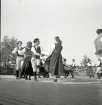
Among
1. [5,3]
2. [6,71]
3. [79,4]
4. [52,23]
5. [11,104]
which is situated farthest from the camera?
[6,71]

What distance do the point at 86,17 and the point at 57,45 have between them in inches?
114

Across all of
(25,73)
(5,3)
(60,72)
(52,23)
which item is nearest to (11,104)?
(52,23)

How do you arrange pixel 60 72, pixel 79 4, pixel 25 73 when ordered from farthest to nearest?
1. pixel 25 73
2. pixel 60 72
3. pixel 79 4

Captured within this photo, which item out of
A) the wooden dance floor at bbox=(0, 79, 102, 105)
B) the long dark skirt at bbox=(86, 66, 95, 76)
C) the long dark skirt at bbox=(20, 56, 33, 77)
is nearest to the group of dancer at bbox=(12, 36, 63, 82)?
the long dark skirt at bbox=(20, 56, 33, 77)

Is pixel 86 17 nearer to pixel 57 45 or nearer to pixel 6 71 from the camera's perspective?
pixel 57 45

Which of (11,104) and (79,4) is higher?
(79,4)

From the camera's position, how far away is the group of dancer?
178 inches

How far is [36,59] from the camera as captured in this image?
5.21m

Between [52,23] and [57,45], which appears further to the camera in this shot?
[57,45]

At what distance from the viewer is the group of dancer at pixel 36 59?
4512 mm

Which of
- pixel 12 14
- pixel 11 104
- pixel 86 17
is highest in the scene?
pixel 12 14

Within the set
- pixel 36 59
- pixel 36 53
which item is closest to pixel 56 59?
pixel 36 53

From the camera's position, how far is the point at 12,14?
2096 millimetres

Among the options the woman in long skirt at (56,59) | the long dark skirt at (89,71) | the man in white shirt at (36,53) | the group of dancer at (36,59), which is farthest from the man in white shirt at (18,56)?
the long dark skirt at (89,71)
